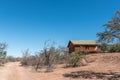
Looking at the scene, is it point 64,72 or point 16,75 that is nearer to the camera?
point 16,75

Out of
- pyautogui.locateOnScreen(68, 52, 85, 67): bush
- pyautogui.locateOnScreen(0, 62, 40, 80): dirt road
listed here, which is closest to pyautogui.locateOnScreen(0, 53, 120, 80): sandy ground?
pyautogui.locateOnScreen(0, 62, 40, 80): dirt road

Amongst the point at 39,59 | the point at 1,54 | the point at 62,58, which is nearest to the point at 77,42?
the point at 62,58

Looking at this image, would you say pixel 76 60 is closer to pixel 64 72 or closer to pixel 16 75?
pixel 64 72

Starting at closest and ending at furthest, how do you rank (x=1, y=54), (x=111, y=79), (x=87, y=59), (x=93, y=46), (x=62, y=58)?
(x=111, y=79)
(x=87, y=59)
(x=62, y=58)
(x=93, y=46)
(x=1, y=54)

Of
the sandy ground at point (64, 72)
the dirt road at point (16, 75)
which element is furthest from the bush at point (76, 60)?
the dirt road at point (16, 75)

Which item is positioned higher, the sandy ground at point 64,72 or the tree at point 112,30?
the tree at point 112,30

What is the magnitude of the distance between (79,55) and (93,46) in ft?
78.0

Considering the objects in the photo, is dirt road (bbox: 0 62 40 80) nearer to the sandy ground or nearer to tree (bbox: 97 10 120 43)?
the sandy ground

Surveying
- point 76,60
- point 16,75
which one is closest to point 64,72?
point 16,75

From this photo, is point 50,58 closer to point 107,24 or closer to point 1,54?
point 107,24

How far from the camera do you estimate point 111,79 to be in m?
21.3

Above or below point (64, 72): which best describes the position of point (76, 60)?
above

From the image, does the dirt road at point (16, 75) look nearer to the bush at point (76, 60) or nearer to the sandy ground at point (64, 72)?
the sandy ground at point (64, 72)

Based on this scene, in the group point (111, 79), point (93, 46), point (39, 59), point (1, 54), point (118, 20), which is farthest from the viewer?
point (1, 54)
